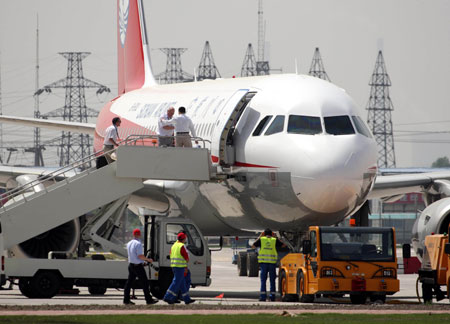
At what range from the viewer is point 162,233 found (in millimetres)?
28766

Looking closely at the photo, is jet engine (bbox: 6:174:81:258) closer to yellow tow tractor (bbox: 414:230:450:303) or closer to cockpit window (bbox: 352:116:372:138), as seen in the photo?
cockpit window (bbox: 352:116:372:138)

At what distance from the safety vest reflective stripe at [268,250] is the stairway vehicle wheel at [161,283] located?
91.2 inches

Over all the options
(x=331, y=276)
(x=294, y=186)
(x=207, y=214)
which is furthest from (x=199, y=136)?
(x=331, y=276)

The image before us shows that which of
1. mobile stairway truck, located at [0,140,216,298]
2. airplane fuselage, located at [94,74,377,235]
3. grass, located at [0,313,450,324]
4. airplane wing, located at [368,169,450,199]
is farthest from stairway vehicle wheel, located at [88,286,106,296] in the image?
grass, located at [0,313,450,324]

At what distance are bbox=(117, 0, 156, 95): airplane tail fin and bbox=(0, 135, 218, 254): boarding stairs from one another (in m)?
16.8

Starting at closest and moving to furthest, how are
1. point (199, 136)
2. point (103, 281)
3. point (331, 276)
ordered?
point (331, 276)
point (103, 281)
point (199, 136)

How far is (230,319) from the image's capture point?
20.7 metres

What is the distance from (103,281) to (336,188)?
19.0ft

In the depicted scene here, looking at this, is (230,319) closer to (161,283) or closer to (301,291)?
(301,291)

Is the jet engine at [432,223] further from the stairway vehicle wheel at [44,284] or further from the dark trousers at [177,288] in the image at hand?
the stairway vehicle wheel at [44,284]

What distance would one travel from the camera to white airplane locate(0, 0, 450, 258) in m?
26.9

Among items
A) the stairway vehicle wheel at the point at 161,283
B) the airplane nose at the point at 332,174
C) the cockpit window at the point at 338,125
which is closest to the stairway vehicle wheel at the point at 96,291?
the stairway vehicle wheel at the point at 161,283

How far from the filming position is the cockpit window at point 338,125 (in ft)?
90.7

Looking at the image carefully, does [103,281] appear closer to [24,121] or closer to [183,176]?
[183,176]
